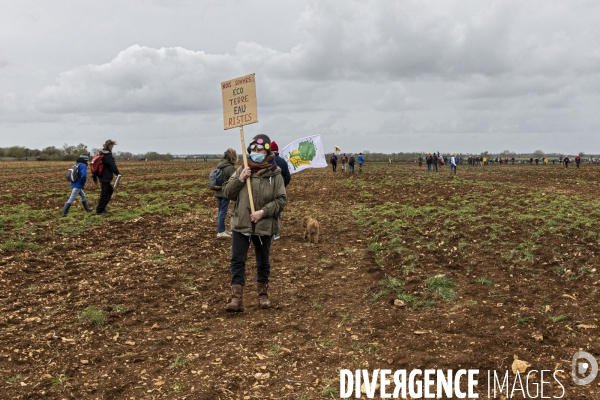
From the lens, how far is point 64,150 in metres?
90.2

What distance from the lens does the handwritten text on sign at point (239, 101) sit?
6.69 meters

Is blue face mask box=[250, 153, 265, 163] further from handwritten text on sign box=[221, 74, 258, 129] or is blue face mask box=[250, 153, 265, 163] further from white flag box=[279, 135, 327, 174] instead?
white flag box=[279, 135, 327, 174]

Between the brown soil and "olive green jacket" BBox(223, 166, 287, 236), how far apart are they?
121 cm

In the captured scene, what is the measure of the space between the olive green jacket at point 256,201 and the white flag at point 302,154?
8.96 meters

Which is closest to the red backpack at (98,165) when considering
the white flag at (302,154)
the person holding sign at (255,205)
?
the white flag at (302,154)

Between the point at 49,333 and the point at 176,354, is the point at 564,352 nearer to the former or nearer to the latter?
the point at 176,354

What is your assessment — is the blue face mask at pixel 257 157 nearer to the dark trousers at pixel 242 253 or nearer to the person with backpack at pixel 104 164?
the dark trousers at pixel 242 253

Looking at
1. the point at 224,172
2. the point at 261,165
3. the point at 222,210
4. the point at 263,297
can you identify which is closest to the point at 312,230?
the point at 222,210

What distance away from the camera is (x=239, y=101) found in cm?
680

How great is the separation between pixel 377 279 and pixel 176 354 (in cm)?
377

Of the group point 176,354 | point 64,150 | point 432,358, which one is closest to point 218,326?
point 176,354

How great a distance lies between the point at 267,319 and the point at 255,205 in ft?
5.04

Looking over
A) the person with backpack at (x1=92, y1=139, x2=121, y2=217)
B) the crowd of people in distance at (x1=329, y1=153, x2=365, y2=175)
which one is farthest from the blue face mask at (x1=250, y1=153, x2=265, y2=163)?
the crowd of people in distance at (x1=329, y1=153, x2=365, y2=175)

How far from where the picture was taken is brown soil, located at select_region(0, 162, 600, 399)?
182 inches
